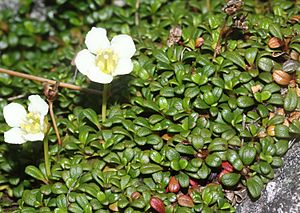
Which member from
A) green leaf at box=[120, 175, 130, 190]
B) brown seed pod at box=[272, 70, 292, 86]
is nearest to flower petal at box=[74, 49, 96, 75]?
green leaf at box=[120, 175, 130, 190]

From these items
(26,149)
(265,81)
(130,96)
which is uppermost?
(265,81)

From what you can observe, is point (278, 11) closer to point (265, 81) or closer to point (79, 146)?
point (265, 81)

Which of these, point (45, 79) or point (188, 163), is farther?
point (45, 79)

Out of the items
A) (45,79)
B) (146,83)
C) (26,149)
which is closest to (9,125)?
(26,149)

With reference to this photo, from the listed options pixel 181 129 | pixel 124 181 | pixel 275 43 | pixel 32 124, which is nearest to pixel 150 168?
pixel 124 181

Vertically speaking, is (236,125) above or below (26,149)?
above

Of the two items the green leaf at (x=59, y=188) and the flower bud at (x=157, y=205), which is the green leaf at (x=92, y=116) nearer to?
the green leaf at (x=59, y=188)

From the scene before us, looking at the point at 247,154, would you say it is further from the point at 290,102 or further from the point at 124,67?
the point at 124,67
